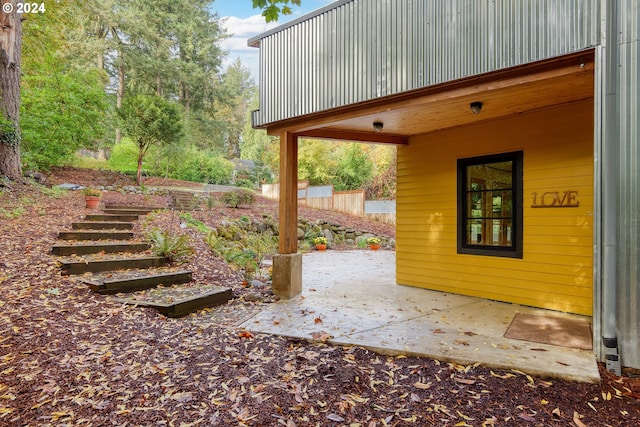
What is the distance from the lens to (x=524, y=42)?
2717 millimetres

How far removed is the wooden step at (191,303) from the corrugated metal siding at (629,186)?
360cm

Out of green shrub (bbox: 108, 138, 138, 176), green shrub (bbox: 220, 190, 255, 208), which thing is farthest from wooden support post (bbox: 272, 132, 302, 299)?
green shrub (bbox: 108, 138, 138, 176)

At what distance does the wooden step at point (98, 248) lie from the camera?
14.5 ft

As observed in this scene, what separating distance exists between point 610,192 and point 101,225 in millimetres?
6645

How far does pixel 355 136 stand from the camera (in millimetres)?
4984

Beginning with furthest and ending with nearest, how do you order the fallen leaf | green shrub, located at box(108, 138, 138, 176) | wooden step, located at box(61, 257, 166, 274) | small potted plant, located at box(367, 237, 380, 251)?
1. green shrub, located at box(108, 138, 138, 176)
2. small potted plant, located at box(367, 237, 380, 251)
3. wooden step, located at box(61, 257, 166, 274)
4. the fallen leaf

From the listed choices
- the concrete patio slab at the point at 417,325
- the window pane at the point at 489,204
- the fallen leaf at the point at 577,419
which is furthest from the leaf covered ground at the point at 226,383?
the window pane at the point at 489,204

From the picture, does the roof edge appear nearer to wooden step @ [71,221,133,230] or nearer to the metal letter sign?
the metal letter sign

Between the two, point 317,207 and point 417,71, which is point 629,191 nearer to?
point 417,71

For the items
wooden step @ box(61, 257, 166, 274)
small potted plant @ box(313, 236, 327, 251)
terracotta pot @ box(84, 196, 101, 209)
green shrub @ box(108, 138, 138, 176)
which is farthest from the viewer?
green shrub @ box(108, 138, 138, 176)

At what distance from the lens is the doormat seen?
2844 mm

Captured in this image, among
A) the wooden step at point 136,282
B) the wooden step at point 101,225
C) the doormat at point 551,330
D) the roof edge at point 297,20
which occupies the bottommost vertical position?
the doormat at point 551,330

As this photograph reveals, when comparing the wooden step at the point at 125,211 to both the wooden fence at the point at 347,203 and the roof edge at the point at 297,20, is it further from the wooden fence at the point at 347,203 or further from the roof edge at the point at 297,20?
the wooden fence at the point at 347,203

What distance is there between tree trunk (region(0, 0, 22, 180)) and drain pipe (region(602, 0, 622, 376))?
9.50 metres
